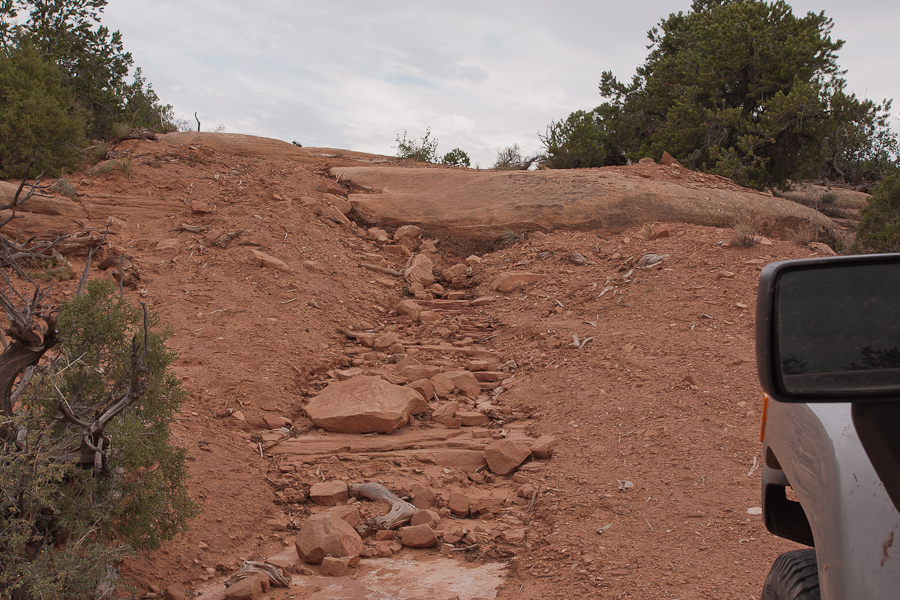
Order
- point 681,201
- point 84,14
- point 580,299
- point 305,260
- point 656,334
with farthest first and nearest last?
point 84,14 → point 681,201 → point 305,260 → point 580,299 → point 656,334

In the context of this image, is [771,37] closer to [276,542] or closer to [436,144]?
[436,144]

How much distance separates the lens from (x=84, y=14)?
1538 centimetres

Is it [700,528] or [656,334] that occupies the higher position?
[656,334]

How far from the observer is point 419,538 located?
3.99m

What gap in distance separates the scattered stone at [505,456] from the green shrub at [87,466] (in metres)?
2.26

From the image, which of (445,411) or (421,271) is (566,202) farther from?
(445,411)

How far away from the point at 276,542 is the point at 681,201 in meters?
8.53

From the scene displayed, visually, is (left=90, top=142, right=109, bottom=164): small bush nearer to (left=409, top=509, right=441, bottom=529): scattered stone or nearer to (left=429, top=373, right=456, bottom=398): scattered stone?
(left=429, top=373, right=456, bottom=398): scattered stone

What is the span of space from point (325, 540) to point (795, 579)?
275 cm

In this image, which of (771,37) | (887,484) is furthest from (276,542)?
(771,37)

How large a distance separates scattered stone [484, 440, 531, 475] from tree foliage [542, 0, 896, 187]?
459 inches

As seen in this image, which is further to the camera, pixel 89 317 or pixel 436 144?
pixel 436 144

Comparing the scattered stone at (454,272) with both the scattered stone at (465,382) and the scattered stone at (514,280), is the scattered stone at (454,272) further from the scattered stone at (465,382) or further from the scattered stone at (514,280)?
the scattered stone at (465,382)

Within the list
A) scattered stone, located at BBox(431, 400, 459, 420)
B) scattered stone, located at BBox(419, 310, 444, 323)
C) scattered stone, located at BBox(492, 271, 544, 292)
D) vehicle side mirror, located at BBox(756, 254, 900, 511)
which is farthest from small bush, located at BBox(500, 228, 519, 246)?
vehicle side mirror, located at BBox(756, 254, 900, 511)
